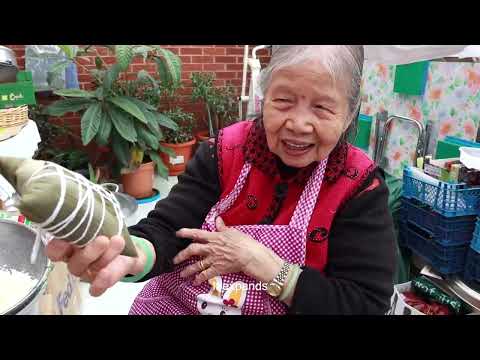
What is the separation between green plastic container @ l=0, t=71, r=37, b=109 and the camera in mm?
1681

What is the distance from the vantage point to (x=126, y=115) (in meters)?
2.88

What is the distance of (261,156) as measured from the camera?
0.92 metres

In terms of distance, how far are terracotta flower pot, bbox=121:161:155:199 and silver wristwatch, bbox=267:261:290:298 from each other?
2.48 m

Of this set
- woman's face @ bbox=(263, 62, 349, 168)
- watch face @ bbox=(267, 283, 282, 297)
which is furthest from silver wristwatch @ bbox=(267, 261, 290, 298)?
woman's face @ bbox=(263, 62, 349, 168)

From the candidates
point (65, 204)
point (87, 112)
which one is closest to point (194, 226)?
point (65, 204)

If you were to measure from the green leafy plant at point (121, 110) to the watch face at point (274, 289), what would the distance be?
2187 mm

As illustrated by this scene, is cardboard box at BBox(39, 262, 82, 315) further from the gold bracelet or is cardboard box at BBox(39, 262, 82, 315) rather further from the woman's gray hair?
the woman's gray hair

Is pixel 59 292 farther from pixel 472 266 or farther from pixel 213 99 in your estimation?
pixel 213 99

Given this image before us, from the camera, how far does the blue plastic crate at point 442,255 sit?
169 centimetres

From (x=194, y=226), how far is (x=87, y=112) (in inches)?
83.9

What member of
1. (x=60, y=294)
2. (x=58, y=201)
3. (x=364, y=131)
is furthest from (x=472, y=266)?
(x=58, y=201)

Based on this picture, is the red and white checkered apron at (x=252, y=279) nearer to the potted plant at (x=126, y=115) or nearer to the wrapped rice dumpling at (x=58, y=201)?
the wrapped rice dumpling at (x=58, y=201)

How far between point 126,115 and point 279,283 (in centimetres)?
238

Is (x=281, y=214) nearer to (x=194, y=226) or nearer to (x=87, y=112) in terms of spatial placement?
(x=194, y=226)
